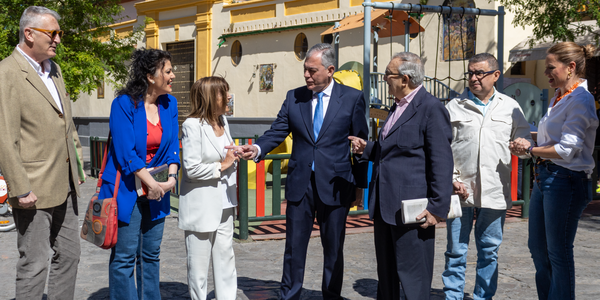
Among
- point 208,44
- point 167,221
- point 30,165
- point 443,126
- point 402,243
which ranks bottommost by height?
point 167,221

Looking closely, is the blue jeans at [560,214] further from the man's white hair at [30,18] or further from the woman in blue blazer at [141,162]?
the man's white hair at [30,18]

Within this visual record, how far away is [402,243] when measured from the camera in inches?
143

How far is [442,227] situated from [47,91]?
5.61 meters

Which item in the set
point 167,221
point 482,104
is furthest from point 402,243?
point 167,221

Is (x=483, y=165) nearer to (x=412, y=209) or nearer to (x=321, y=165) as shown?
(x=412, y=209)

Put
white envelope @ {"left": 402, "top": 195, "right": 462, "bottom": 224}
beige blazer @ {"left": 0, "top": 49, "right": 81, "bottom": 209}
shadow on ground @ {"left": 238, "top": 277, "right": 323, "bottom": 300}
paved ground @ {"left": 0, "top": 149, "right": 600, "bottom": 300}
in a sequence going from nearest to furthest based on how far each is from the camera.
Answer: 1. beige blazer @ {"left": 0, "top": 49, "right": 81, "bottom": 209}
2. white envelope @ {"left": 402, "top": 195, "right": 462, "bottom": 224}
3. shadow on ground @ {"left": 238, "top": 277, "right": 323, "bottom": 300}
4. paved ground @ {"left": 0, "top": 149, "right": 600, "bottom": 300}

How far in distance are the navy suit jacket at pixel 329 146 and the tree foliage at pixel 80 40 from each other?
30.5 ft

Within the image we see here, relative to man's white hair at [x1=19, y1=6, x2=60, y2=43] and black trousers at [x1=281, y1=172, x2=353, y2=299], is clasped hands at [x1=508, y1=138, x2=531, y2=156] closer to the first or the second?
black trousers at [x1=281, y1=172, x2=353, y2=299]

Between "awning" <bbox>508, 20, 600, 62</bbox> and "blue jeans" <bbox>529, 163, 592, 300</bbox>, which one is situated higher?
"awning" <bbox>508, 20, 600, 62</bbox>

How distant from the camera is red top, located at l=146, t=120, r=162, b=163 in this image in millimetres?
3875

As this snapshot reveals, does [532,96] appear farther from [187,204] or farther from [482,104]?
[187,204]

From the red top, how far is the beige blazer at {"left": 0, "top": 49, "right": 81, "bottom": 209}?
1.60 ft

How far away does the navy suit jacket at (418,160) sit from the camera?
3.55m

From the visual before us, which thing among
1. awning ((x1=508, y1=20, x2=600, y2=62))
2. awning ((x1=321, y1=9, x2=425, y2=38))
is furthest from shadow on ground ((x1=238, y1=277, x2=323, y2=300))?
awning ((x1=508, y1=20, x2=600, y2=62))
